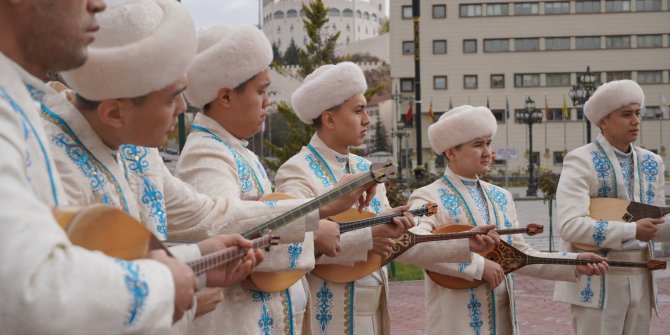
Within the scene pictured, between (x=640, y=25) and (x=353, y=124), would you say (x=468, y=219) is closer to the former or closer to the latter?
(x=353, y=124)

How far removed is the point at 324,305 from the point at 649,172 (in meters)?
2.91

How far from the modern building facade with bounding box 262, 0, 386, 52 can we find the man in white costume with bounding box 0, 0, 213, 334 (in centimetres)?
13970

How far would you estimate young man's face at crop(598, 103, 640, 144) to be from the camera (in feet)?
22.0

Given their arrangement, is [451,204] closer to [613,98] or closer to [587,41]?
[613,98]

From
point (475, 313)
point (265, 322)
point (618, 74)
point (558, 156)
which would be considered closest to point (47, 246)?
point (265, 322)

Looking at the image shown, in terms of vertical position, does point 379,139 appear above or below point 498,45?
below

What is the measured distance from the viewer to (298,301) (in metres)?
4.51

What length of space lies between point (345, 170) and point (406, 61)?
68.3 metres

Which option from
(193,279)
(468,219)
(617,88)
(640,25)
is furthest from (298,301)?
(640,25)

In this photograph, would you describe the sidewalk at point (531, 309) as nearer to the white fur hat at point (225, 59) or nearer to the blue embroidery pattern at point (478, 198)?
the blue embroidery pattern at point (478, 198)

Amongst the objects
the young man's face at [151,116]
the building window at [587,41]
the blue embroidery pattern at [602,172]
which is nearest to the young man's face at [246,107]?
the young man's face at [151,116]

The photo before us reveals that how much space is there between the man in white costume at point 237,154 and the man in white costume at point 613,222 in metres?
2.66

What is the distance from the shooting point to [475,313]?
5793 millimetres

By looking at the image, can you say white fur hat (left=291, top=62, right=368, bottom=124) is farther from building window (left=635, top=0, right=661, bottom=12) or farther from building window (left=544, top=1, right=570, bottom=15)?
building window (left=635, top=0, right=661, bottom=12)
